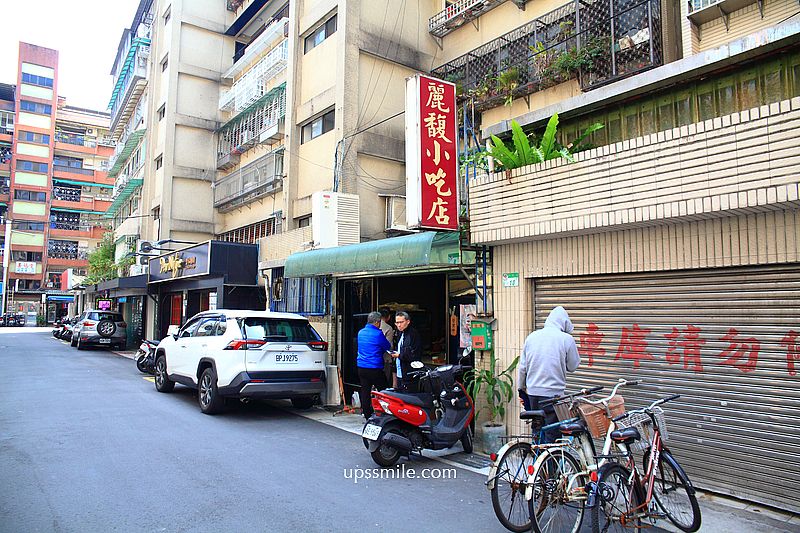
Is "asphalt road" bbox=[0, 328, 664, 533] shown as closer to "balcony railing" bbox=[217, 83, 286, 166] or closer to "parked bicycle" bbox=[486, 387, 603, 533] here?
"parked bicycle" bbox=[486, 387, 603, 533]

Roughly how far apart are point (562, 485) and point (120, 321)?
27.7 metres

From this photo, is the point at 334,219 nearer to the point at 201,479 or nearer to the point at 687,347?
the point at 201,479

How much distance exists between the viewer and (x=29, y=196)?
64812 mm

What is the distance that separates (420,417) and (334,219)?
7.48m

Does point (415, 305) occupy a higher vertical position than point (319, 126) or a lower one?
lower

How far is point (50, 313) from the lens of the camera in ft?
215

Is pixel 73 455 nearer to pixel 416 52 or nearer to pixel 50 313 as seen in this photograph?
pixel 416 52

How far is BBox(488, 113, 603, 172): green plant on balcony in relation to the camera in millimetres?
7246

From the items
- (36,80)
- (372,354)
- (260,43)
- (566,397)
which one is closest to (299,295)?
(372,354)

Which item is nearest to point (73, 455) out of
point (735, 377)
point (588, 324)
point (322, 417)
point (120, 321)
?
point (322, 417)

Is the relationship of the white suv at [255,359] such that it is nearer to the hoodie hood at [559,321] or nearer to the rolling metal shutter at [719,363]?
the rolling metal shutter at [719,363]

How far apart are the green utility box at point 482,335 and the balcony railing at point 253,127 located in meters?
12.9

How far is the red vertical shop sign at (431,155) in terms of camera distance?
8070mm

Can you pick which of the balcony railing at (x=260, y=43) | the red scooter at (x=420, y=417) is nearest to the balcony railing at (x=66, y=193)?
the balcony railing at (x=260, y=43)
